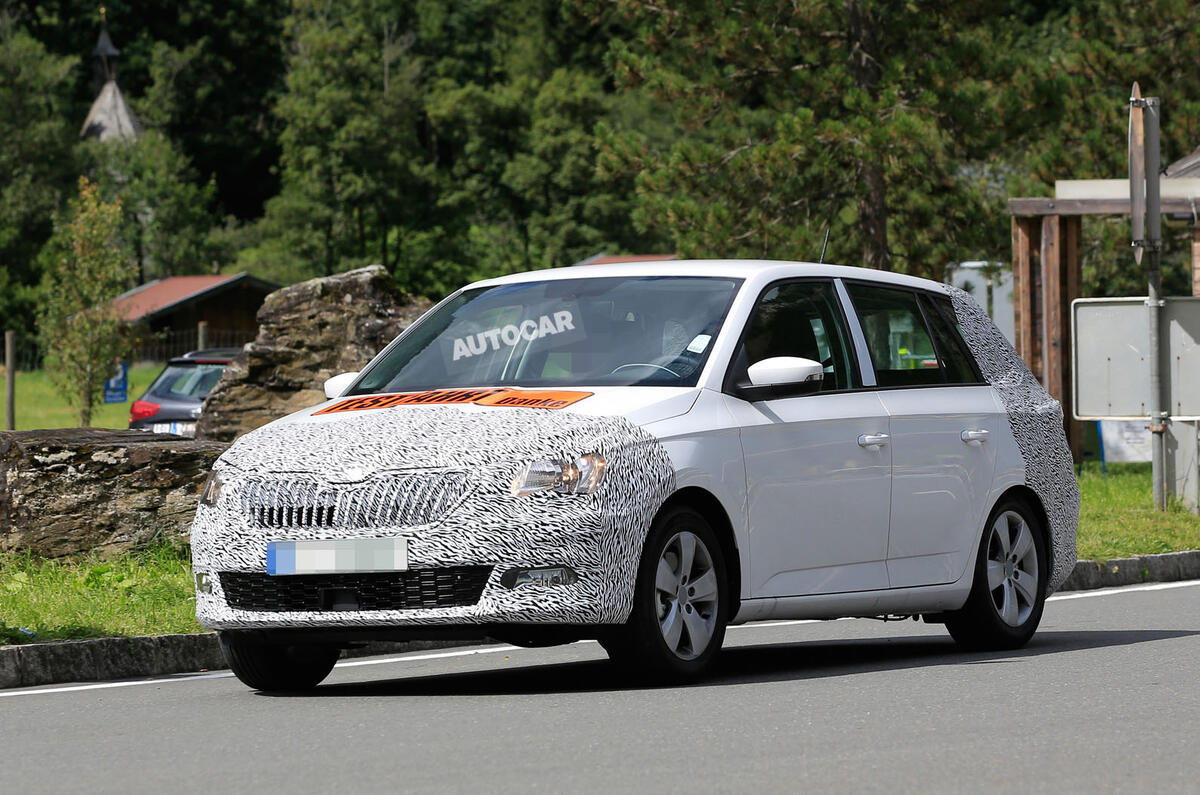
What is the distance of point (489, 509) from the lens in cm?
781

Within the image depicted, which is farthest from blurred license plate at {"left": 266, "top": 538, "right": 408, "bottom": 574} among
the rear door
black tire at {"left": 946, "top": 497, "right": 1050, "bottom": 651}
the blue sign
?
the blue sign

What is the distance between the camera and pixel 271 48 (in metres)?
105

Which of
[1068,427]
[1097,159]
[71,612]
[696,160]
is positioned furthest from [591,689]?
[1097,159]

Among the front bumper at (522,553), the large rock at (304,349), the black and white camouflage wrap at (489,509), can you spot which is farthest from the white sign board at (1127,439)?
the front bumper at (522,553)

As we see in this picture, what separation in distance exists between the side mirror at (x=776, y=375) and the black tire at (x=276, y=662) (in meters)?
2.06

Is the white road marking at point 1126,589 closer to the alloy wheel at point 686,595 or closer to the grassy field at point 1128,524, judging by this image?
the grassy field at point 1128,524

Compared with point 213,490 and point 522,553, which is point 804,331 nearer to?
point 522,553

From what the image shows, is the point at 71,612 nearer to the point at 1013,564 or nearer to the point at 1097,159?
the point at 1013,564

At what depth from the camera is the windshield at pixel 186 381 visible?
2536 centimetres

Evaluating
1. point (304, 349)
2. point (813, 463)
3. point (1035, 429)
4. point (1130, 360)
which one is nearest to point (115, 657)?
point (813, 463)

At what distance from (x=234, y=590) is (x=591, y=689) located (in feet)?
4.73

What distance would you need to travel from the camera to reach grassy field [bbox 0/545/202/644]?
10211 mm

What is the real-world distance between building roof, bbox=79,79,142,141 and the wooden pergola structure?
7719cm

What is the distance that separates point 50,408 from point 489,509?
48.5 m
